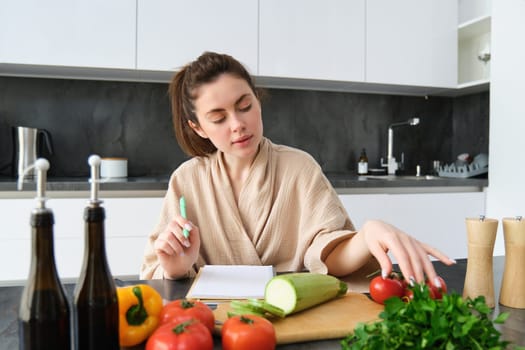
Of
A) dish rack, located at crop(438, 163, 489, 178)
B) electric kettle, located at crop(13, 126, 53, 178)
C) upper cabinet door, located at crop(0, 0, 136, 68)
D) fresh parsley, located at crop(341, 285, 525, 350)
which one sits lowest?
fresh parsley, located at crop(341, 285, 525, 350)

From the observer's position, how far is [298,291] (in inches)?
31.0

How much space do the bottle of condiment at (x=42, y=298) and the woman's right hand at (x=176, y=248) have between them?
49 cm

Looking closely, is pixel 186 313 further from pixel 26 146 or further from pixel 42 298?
pixel 26 146

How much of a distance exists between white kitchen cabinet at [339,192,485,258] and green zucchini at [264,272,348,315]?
169 cm

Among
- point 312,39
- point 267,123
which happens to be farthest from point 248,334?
point 267,123

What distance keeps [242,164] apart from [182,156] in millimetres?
1507

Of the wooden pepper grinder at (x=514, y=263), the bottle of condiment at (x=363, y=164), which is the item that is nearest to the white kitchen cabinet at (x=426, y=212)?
the bottle of condiment at (x=363, y=164)

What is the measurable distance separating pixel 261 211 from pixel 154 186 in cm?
99

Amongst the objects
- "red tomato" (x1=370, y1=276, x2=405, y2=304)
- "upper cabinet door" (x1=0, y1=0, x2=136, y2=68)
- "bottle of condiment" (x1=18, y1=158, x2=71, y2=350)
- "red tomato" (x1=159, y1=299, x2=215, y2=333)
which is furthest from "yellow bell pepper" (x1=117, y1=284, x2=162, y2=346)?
"upper cabinet door" (x1=0, y1=0, x2=136, y2=68)

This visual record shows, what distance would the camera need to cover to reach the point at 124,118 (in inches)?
112

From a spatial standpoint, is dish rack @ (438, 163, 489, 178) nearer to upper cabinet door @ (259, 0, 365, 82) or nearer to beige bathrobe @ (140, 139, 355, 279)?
upper cabinet door @ (259, 0, 365, 82)

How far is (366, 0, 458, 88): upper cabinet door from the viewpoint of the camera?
2.83 m

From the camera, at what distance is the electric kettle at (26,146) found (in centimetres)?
242

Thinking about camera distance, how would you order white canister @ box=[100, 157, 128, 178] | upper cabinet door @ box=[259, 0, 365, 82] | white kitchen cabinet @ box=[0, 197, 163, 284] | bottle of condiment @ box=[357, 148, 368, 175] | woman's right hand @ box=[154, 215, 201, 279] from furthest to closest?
1. bottle of condiment @ box=[357, 148, 368, 175]
2. upper cabinet door @ box=[259, 0, 365, 82]
3. white canister @ box=[100, 157, 128, 178]
4. white kitchen cabinet @ box=[0, 197, 163, 284]
5. woman's right hand @ box=[154, 215, 201, 279]
